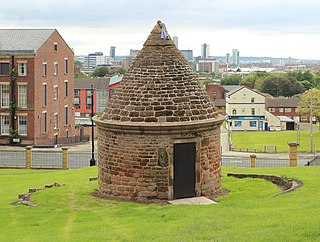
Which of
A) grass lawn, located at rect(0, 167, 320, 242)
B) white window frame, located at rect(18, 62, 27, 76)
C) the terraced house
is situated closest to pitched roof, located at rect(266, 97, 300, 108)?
the terraced house

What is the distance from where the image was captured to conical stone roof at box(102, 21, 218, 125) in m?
16.6

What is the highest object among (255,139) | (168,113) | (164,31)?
(164,31)

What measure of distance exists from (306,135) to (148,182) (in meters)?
59.8

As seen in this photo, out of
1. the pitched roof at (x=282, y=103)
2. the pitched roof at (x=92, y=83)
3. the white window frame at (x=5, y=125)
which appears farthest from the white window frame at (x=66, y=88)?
the pitched roof at (x=282, y=103)

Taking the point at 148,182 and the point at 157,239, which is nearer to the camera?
the point at 157,239

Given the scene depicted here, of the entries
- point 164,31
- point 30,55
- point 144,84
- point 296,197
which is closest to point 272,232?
point 296,197

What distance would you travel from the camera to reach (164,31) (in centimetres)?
1777

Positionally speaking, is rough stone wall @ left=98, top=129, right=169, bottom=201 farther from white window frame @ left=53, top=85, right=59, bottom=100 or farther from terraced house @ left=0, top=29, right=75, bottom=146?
white window frame @ left=53, top=85, right=59, bottom=100

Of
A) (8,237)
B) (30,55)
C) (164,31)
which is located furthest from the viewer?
(30,55)

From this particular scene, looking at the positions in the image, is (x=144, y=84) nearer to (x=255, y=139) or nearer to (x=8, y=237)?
(x=8, y=237)

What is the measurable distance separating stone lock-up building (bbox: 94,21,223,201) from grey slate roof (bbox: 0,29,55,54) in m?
36.6

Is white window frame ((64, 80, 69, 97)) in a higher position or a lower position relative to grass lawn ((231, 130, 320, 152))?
higher

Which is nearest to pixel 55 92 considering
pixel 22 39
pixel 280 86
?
pixel 22 39

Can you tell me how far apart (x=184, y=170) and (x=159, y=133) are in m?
1.50
